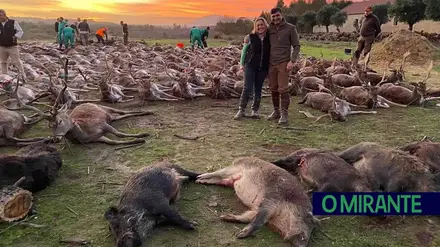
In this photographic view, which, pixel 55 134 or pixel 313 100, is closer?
pixel 55 134

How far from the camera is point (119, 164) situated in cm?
605

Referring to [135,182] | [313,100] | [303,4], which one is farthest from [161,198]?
[303,4]

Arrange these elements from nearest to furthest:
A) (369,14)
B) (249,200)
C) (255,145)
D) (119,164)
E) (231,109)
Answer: (249,200) < (119,164) < (255,145) < (231,109) < (369,14)

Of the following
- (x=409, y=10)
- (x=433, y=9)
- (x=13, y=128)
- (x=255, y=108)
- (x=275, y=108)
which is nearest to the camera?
(x=13, y=128)

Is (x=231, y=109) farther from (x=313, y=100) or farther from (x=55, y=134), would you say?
(x=55, y=134)

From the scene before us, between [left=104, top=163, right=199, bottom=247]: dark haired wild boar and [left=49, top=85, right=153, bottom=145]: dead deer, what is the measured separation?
2298 mm

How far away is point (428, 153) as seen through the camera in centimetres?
521

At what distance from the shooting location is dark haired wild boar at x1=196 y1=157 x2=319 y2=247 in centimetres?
408

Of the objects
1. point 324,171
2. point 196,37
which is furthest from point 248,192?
point 196,37

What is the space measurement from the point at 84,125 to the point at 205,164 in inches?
A: 97.9

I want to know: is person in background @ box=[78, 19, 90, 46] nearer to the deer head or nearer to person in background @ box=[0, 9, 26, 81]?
person in background @ box=[0, 9, 26, 81]

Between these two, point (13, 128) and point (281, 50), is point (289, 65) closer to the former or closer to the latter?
point (281, 50)

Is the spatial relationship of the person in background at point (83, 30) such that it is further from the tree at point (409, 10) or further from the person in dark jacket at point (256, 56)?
the tree at point (409, 10)

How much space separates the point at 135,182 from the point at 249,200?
136 centimetres
